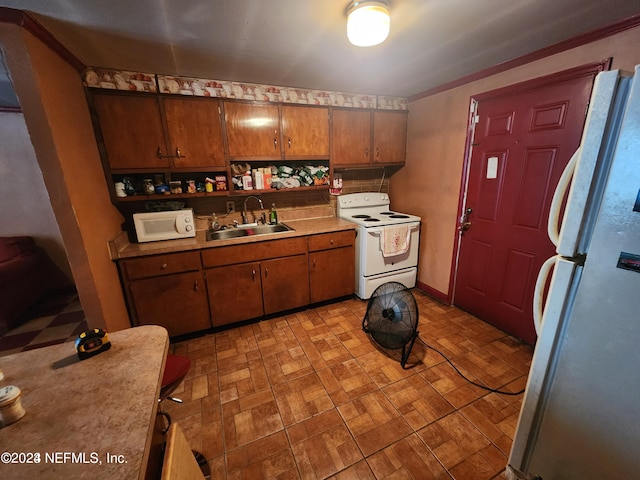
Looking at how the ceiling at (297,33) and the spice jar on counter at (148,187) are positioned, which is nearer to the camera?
the ceiling at (297,33)

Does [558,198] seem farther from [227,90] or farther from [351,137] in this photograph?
[227,90]

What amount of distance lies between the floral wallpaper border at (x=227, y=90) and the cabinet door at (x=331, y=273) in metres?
1.56

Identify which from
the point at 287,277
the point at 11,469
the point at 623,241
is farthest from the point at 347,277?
the point at 11,469

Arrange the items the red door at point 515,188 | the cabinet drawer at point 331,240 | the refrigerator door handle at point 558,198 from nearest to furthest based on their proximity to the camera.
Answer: the refrigerator door handle at point 558,198 → the red door at point 515,188 → the cabinet drawer at point 331,240

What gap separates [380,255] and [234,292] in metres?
1.54

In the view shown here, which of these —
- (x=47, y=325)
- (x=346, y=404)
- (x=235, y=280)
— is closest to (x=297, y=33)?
(x=235, y=280)

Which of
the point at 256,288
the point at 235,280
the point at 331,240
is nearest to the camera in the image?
the point at 235,280

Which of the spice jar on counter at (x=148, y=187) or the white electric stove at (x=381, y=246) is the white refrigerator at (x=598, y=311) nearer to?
the white electric stove at (x=381, y=246)

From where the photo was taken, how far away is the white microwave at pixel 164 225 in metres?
2.14

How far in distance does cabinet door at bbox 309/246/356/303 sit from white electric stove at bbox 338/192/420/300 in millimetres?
130

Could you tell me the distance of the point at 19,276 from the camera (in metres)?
2.65

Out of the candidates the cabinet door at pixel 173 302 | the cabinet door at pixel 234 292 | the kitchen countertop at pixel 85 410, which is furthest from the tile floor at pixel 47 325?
the kitchen countertop at pixel 85 410

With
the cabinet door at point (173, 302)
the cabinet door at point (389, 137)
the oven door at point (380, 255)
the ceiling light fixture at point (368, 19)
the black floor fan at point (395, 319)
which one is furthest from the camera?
the cabinet door at point (389, 137)

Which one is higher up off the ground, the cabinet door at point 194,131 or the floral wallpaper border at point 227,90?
the floral wallpaper border at point 227,90
